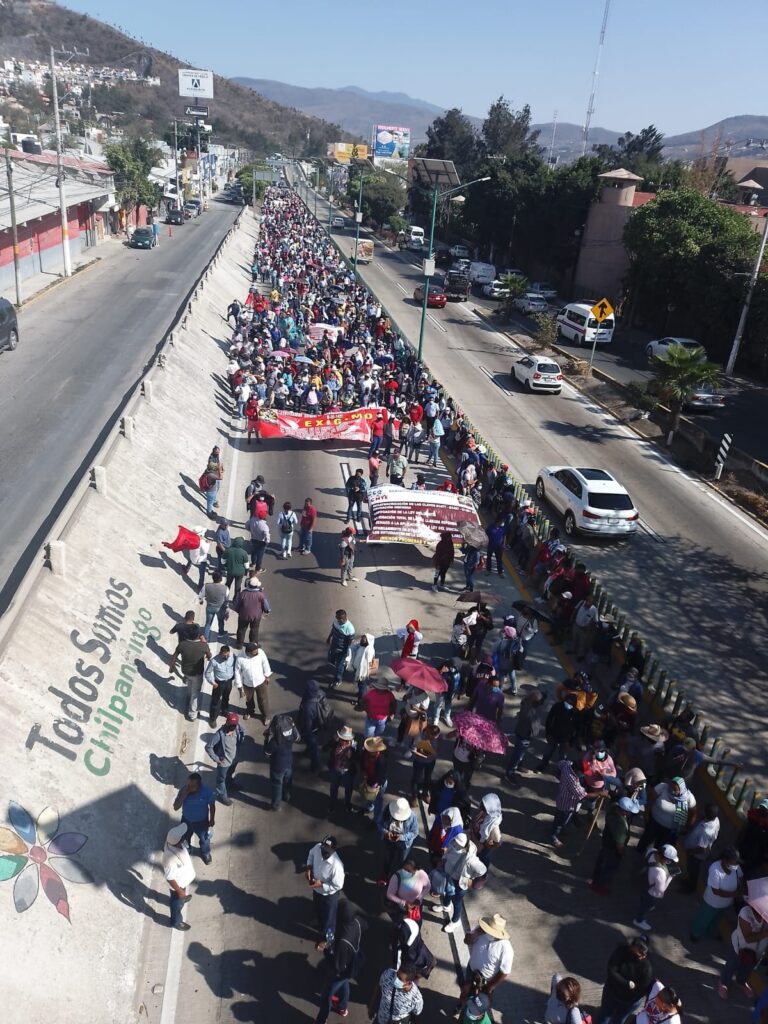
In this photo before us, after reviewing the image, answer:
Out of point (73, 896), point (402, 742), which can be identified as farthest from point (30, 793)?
point (402, 742)

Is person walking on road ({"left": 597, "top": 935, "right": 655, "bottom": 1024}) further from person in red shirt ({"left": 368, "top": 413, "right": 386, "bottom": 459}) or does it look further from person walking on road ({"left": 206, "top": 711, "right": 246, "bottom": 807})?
person in red shirt ({"left": 368, "top": 413, "right": 386, "bottom": 459})

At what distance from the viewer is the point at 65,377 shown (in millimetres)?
25625

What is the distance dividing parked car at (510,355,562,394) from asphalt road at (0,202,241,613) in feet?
52.8

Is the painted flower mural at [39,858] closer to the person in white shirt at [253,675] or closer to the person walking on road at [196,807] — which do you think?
the person walking on road at [196,807]

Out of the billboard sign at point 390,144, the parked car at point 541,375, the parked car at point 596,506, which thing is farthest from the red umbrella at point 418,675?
the billboard sign at point 390,144

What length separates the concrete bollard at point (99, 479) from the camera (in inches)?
598

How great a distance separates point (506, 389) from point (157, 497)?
2090 cm

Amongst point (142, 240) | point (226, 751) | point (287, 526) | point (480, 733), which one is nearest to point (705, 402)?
point (287, 526)

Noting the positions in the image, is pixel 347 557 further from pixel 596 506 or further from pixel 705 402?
pixel 705 402

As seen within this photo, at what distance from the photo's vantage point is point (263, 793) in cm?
1038

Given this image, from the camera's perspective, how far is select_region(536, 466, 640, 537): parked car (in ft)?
62.9

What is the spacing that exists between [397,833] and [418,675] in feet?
8.95

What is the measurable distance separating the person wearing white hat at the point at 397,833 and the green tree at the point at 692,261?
36187 millimetres

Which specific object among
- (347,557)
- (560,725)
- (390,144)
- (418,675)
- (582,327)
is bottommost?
(347,557)
